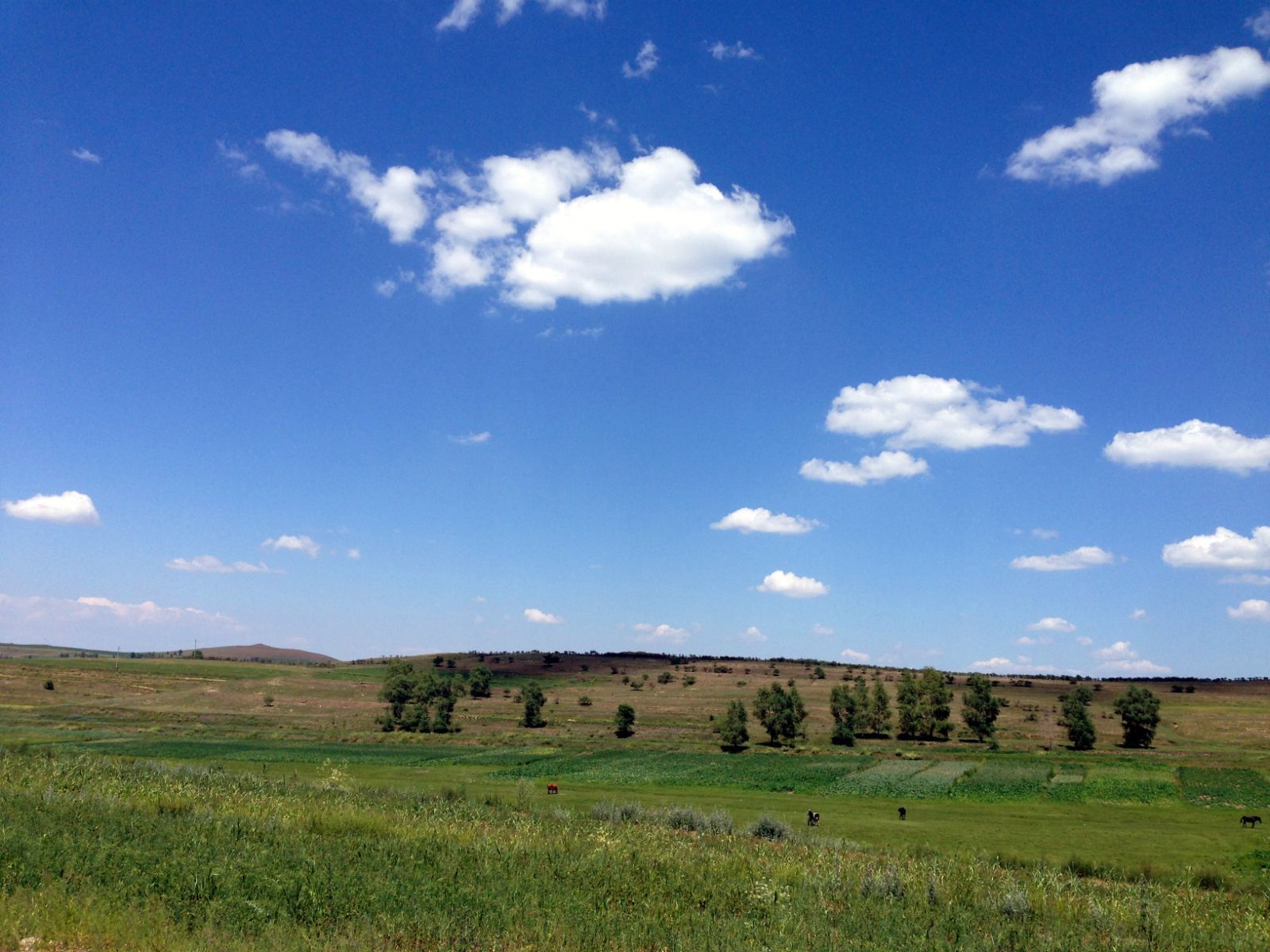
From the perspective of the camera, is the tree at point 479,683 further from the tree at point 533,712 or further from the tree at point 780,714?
the tree at point 780,714

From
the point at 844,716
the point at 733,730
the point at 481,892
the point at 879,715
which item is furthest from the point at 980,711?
the point at 481,892

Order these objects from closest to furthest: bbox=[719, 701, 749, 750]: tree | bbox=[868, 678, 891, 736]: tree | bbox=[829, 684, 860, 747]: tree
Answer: bbox=[719, 701, 749, 750]: tree, bbox=[829, 684, 860, 747]: tree, bbox=[868, 678, 891, 736]: tree

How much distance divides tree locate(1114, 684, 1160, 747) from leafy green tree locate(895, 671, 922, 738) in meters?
28.1

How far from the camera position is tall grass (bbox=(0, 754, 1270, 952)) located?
36.8 feet

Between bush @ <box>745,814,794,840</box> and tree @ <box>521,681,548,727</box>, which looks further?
tree @ <box>521,681,548,727</box>

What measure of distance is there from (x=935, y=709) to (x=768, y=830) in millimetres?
103146

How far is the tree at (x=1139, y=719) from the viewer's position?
11200 cm

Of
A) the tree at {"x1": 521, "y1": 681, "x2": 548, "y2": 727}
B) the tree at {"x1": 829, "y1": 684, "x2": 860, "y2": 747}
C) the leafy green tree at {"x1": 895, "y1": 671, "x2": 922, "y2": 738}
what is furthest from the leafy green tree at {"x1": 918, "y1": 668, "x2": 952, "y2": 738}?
the tree at {"x1": 521, "y1": 681, "x2": 548, "y2": 727}

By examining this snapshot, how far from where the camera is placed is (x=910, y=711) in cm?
12156

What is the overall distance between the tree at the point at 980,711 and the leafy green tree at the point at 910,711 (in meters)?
6.82

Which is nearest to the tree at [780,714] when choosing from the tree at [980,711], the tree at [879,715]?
the tree at [879,715]

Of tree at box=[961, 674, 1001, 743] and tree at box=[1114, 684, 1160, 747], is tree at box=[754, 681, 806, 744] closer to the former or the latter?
tree at box=[961, 674, 1001, 743]

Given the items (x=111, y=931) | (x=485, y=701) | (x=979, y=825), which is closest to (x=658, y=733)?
(x=485, y=701)

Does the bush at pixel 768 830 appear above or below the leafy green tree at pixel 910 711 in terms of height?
above
